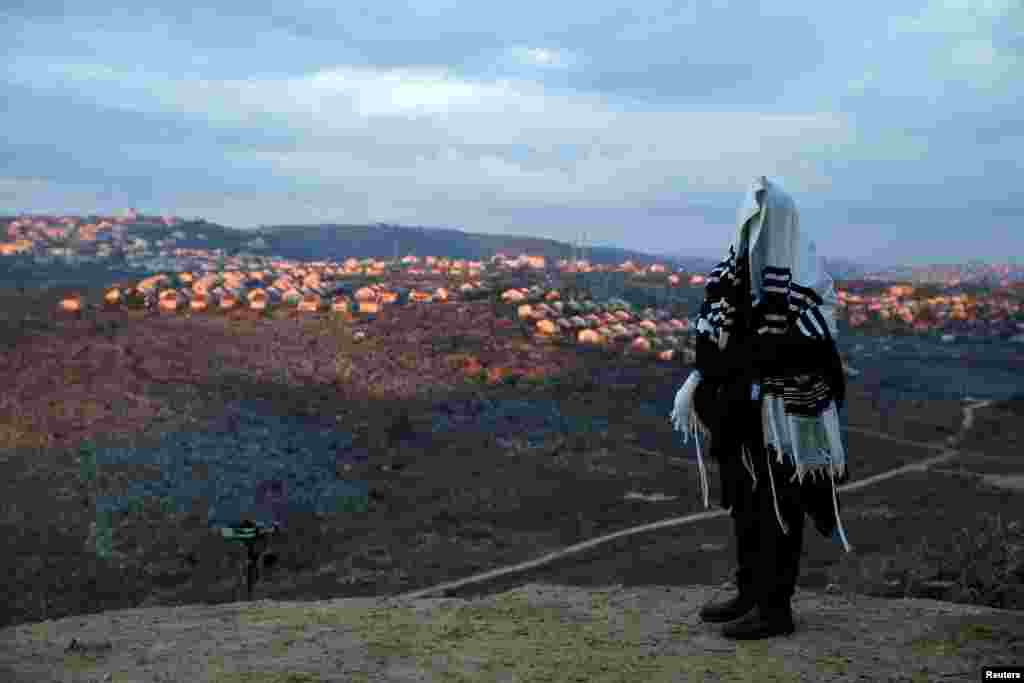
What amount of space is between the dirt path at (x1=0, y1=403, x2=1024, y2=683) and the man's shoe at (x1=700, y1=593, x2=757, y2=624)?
0.30ft

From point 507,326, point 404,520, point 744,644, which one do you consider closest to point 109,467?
point 404,520

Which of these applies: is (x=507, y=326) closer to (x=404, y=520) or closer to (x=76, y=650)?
(x=404, y=520)

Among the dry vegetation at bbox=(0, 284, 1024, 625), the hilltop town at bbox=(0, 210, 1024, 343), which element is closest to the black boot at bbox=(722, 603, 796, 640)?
the dry vegetation at bbox=(0, 284, 1024, 625)

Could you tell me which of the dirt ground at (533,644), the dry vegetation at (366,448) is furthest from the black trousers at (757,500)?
the dry vegetation at (366,448)

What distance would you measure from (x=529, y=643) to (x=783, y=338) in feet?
9.04

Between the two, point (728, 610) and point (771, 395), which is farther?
point (728, 610)

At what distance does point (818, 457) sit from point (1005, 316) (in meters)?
97.3

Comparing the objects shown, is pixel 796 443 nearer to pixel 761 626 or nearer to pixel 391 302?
pixel 761 626

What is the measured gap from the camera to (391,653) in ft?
21.0

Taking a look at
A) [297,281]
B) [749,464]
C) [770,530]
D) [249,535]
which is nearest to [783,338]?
[749,464]

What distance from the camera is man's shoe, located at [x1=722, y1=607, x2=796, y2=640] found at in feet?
20.3

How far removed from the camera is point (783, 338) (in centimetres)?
598

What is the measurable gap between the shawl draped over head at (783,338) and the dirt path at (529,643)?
87cm

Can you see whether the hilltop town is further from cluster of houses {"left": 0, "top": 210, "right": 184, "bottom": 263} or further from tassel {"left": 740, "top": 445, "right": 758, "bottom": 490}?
tassel {"left": 740, "top": 445, "right": 758, "bottom": 490}
